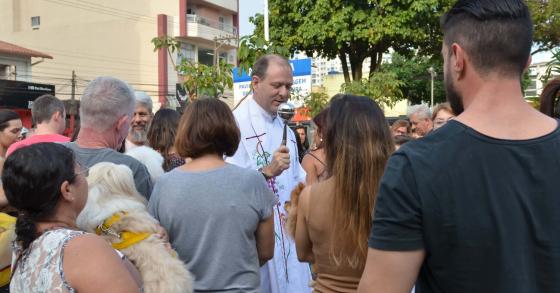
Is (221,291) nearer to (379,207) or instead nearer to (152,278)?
(152,278)

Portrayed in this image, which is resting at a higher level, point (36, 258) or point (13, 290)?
point (36, 258)

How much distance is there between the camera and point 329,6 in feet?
70.9

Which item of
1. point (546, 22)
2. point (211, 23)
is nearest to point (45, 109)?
point (546, 22)

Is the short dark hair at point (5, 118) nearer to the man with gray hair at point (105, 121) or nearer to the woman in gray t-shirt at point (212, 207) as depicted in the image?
the man with gray hair at point (105, 121)

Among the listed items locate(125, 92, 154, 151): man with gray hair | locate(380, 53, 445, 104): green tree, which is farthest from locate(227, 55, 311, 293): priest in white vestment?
locate(380, 53, 445, 104): green tree

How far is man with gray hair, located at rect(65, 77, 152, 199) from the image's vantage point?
290 cm

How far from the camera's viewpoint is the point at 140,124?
4719 mm

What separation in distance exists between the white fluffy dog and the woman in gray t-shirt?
0.96ft

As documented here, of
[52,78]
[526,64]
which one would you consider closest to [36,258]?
[526,64]

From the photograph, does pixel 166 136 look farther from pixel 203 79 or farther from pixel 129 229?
pixel 203 79

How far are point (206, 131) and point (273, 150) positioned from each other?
4.18 ft

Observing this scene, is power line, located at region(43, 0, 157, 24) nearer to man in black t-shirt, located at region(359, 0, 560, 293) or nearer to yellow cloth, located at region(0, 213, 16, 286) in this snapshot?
yellow cloth, located at region(0, 213, 16, 286)

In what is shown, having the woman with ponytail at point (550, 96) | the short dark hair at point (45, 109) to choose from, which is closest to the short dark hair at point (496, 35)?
the woman with ponytail at point (550, 96)

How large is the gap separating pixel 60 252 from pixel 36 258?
0.12 meters
